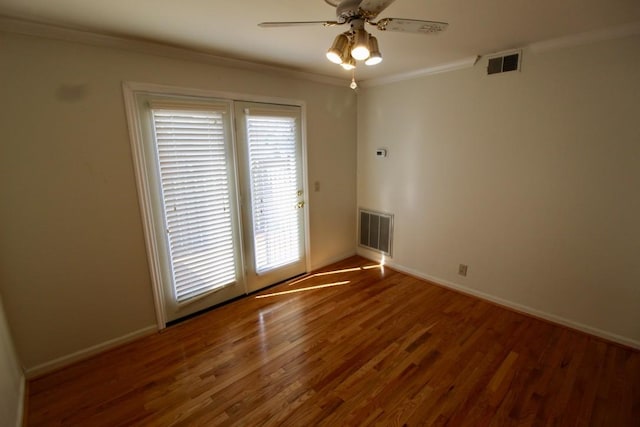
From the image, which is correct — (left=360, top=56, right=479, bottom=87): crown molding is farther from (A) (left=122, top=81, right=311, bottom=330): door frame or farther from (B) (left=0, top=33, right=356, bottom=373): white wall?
(B) (left=0, top=33, right=356, bottom=373): white wall

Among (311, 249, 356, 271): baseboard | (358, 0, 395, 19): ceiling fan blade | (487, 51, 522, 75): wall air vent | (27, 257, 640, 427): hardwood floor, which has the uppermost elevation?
(487, 51, 522, 75): wall air vent

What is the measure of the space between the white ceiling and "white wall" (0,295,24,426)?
1.96m

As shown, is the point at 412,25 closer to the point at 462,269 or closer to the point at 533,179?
the point at 533,179

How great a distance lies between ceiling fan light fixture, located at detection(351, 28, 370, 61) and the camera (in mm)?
1381

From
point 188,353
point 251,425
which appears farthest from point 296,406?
point 188,353

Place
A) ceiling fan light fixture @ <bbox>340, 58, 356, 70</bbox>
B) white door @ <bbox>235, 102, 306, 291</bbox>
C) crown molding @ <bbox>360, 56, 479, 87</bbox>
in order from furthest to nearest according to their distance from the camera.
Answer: white door @ <bbox>235, 102, 306, 291</bbox>
crown molding @ <bbox>360, 56, 479, 87</bbox>
ceiling fan light fixture @ <bbox>340, 58, 356, 70</bbox>

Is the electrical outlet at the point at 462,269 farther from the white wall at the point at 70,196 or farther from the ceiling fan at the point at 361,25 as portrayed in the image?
the white wall at the point at 70,196

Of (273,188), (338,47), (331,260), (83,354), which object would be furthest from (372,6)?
(331,260)

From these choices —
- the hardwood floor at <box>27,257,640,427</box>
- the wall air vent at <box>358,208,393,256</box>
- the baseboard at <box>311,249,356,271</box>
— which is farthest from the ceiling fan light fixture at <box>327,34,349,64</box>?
the baseboard at <box>311,249,356,271</box>

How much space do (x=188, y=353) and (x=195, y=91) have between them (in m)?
2.20

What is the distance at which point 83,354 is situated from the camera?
7.59 feet

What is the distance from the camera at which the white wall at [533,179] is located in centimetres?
224

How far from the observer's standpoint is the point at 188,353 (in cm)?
238

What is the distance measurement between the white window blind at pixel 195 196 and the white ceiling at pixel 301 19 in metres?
0.62
